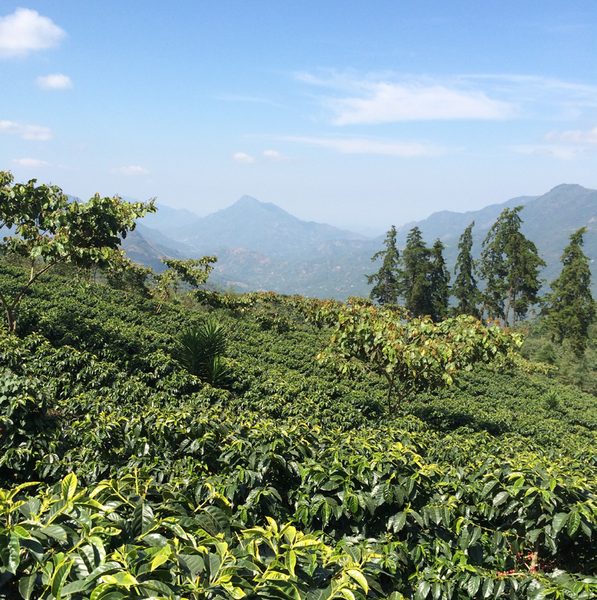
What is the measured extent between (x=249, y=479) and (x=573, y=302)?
130ft

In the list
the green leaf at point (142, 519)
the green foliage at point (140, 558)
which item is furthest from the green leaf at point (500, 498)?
the green leaf at point (142, 519)

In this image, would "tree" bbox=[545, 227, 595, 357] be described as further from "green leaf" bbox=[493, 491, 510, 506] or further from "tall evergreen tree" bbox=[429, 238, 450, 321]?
"green leaf" bbox=[493, 491, 510, 506]

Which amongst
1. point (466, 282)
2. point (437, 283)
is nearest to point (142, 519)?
point (437, 283)

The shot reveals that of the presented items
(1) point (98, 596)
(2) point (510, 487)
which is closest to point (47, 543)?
(1) point (98, 596)

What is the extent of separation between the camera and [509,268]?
37.2 metres

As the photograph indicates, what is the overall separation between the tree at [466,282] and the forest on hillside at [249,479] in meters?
31.0

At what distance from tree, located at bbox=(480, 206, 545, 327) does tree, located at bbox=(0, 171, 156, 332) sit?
36.3 metres

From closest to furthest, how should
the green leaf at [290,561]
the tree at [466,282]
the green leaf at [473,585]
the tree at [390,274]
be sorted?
the green leaf at [290,561]
the green leaf at [473,585]
the tree at [466,282]
the tree at [390,274]

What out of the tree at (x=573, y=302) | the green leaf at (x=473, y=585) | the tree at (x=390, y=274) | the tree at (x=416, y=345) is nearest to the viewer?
the green leaf at (x=473, y=585)

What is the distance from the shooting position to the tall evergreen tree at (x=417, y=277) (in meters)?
38.5

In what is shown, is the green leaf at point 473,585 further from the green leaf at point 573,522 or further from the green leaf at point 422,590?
the green leaf at point 573,522

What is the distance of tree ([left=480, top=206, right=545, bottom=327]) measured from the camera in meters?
36.2

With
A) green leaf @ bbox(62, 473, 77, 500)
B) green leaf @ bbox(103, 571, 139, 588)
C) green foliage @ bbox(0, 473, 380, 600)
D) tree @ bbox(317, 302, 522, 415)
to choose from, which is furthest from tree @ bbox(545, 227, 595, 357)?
green leaf @ bbox(103, 571, 139, 588)

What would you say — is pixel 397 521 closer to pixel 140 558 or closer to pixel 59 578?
pixel 140 558
